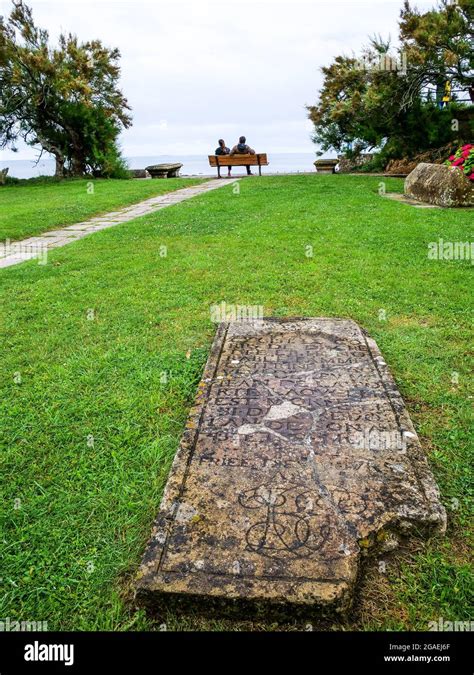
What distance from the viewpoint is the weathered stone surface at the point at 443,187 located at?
9.15 meters

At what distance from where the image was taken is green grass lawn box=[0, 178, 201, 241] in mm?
8984

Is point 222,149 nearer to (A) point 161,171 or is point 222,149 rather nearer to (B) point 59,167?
(A) point 161,171

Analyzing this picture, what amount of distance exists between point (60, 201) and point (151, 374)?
974 centimetres

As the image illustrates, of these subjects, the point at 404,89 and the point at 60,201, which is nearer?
the point at 60,201

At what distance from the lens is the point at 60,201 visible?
38.7 feet

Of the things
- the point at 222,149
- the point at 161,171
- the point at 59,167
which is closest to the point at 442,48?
the point at 222,149

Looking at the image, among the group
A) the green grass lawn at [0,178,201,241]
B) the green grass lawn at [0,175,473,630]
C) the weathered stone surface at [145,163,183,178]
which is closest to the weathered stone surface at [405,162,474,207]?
the green grass lawn at [0,175,473,630]

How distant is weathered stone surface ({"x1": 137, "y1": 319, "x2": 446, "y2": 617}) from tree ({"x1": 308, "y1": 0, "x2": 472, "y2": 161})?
43.6 feet

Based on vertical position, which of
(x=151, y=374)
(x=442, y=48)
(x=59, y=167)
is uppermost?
(x=442, y=48)

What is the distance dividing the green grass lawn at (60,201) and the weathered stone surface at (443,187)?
21.1ft

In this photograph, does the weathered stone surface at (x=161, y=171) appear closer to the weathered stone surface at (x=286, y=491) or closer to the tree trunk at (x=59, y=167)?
the tree trunk at (x=59, y=167)

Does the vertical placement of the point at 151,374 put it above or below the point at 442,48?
below

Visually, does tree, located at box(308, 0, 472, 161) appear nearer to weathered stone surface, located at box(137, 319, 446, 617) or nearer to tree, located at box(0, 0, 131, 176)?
tree, located at box(0, 0, 131, 176)
